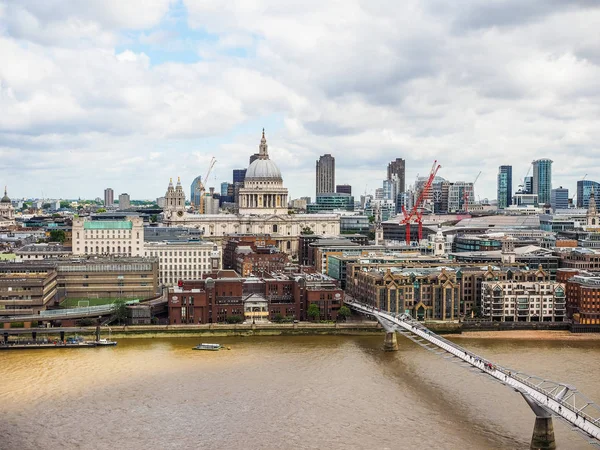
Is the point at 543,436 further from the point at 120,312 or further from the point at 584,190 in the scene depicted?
the point at 584,190

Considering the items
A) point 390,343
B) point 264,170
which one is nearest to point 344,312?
point 390,343

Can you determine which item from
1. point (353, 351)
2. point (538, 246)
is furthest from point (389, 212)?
point (353, 351)

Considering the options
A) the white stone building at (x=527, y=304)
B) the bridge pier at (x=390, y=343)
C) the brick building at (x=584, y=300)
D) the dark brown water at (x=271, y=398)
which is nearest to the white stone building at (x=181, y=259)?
the dark brown water at (x=271, y=398)

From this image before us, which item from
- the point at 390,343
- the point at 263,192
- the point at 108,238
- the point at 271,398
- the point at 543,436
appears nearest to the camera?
the point at 543,436

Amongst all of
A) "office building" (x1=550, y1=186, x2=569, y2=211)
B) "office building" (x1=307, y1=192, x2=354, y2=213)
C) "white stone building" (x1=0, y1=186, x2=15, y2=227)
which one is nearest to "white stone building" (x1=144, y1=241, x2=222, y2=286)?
"white stone building" (x1=0, y1=186, x2=15, y2=227)

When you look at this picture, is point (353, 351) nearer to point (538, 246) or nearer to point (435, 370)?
point (435, 370)

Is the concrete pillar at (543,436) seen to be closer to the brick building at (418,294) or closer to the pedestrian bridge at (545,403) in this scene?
the pedestrian bridge at (545,403)
